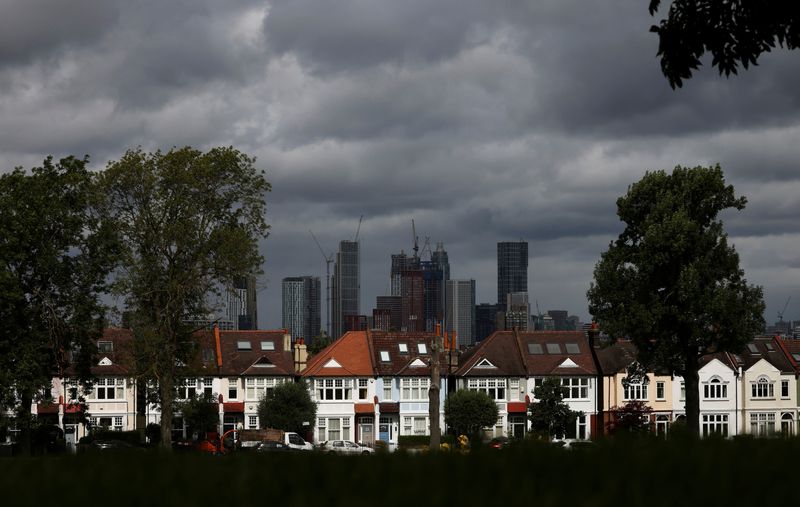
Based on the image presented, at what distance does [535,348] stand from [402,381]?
13314mm

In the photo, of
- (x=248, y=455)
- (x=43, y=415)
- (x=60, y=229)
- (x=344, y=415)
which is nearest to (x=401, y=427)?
(x=344, y=415)

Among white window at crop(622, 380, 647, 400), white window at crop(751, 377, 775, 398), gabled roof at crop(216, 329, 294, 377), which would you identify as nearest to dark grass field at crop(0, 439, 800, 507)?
gabled roof at crop(216, 329, 294, 377)

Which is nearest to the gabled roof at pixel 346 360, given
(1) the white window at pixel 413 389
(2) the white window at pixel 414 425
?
(1) the white window at pixel 413 389

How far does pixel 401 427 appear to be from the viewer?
319 feet

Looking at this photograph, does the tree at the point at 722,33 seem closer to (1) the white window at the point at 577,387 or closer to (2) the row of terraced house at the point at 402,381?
(2) the row of terraced house at the point at 402,381

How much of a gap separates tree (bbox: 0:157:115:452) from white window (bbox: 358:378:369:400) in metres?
39.7

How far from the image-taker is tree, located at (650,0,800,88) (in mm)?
16969

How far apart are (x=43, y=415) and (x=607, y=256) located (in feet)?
178

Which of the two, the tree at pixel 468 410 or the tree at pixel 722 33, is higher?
the tree at pixel 722 33

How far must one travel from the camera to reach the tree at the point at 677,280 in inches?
2456

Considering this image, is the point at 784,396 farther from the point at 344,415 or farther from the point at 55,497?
the point at 55,497

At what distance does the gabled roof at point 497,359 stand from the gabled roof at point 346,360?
8746mm

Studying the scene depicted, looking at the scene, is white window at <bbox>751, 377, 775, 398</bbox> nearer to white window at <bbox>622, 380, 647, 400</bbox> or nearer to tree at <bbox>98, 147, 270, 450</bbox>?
white window at <bbox>622, 380, 647, 400</bbox>

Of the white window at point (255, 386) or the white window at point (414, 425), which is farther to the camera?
the white window at point (414, 425)
